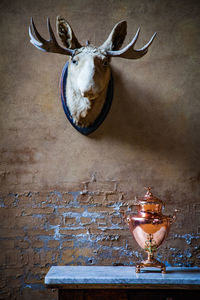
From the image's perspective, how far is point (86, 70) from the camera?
3.15 m

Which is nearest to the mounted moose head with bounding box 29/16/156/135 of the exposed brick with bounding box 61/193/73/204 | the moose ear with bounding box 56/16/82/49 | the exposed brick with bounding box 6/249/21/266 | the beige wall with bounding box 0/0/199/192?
the moose ear with bounding box 56/16/82/49

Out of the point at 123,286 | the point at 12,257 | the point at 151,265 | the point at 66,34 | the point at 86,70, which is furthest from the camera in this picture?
the point at 12,257

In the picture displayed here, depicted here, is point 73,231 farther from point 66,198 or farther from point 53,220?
point 66,198

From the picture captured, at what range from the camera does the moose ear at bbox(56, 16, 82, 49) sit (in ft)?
10.8

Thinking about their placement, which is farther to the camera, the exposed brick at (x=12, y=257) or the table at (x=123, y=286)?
the exposed brick at (x=12, y=257)

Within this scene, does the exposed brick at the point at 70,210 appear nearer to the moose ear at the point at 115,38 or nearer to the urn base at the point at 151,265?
the urn base at the point at 151,265

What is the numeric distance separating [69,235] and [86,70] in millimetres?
1778

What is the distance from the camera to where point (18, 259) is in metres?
3.55

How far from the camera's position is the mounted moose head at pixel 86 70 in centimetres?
315

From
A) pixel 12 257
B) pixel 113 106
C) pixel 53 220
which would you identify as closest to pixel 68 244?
pixel 53 220

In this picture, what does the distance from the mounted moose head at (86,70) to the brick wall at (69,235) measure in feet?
2.56

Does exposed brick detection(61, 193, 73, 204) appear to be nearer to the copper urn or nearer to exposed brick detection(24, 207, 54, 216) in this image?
exposed brick detection(24, 207, 54, 216)

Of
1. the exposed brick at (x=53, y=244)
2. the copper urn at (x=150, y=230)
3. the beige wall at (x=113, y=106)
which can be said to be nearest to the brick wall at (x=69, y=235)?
the exposed brick at (x=53, y=244)

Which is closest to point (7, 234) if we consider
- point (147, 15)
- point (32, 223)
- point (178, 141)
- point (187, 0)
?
point (32, 223)
